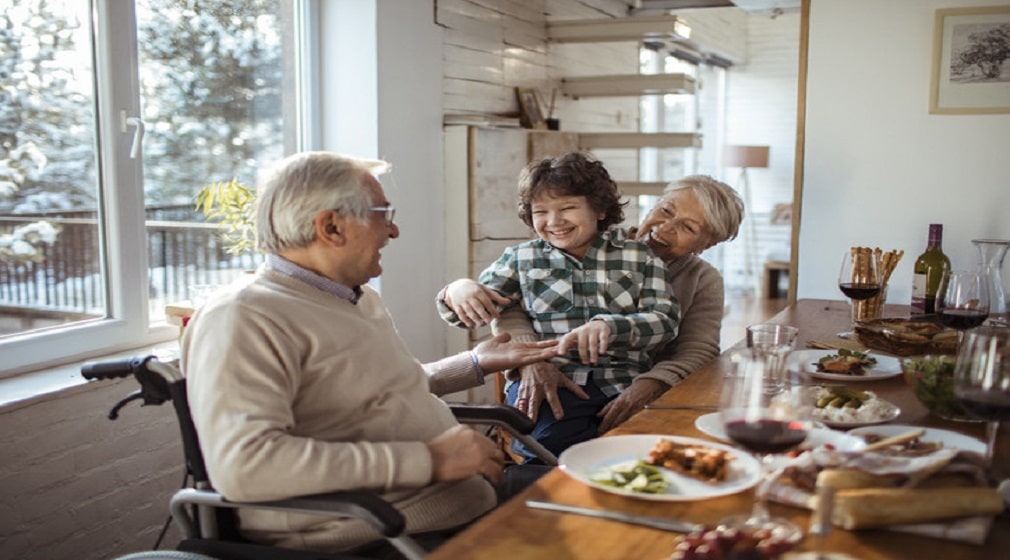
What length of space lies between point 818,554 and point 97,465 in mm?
2158

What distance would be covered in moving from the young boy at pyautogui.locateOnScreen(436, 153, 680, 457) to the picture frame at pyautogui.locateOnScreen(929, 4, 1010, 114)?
1838mm

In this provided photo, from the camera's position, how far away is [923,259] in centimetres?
307

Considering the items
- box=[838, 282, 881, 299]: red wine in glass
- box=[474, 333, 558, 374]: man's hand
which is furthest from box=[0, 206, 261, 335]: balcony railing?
box=[838, 282, 881, 299]: red wine in glass

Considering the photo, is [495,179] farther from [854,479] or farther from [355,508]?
[854,479]

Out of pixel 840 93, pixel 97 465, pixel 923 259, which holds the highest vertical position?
pixel 840 93

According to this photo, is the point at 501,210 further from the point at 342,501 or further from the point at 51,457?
the point at 342,501

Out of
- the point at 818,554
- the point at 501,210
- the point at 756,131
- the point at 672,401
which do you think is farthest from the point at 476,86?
the point at 756,131

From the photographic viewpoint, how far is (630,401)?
91.6 inches

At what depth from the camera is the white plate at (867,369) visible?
211 centimetres

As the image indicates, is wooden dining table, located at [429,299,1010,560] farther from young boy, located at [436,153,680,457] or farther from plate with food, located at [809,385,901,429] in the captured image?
young boy, located at [436,153,680,457]


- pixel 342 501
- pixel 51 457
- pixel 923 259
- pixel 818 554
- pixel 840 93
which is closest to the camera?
pixel 818 554

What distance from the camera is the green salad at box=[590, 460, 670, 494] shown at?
4.52 feet

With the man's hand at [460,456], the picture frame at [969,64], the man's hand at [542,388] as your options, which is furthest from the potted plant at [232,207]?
the picture frame at [969,64]

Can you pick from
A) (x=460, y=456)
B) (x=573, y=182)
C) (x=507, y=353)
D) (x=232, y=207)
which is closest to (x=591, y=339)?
(x=507, y=353)
